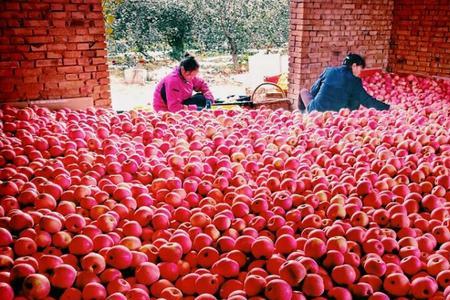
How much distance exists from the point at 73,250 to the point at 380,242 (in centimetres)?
154

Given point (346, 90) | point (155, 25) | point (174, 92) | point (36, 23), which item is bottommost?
point (174, 92)

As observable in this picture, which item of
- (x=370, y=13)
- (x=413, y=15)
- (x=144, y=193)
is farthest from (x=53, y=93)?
(x=413, y=15)

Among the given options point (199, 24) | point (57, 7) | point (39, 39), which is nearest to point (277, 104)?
point (57, 7)

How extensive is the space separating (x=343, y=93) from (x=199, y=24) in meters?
15.0

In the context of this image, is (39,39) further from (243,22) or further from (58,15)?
(243,22)

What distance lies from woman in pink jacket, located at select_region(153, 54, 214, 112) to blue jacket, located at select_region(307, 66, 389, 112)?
1779 mm

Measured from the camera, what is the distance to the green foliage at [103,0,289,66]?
18.2 m

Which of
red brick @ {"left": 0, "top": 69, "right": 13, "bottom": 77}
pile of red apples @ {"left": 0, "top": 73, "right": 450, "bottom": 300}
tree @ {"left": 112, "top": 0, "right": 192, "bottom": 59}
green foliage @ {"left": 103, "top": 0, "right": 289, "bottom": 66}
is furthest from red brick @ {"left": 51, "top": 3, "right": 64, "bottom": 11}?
tree @ {"left": 112, "top": 0, "right": 192, "bottom": 59}

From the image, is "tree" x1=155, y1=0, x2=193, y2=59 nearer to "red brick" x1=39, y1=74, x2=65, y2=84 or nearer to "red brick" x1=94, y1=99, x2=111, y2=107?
"red brick" x1=94, y1=99, x2=111, y2=107

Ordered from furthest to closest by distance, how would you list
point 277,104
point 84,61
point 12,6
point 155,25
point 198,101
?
point 155,25 < point 277,104 < point 198,101 < point 84,61 < point 12,6

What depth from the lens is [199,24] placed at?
19094 millimetres

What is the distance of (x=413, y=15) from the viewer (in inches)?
334

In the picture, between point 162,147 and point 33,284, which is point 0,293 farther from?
point 162,147

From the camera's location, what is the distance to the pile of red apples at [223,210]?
5.82 feet
